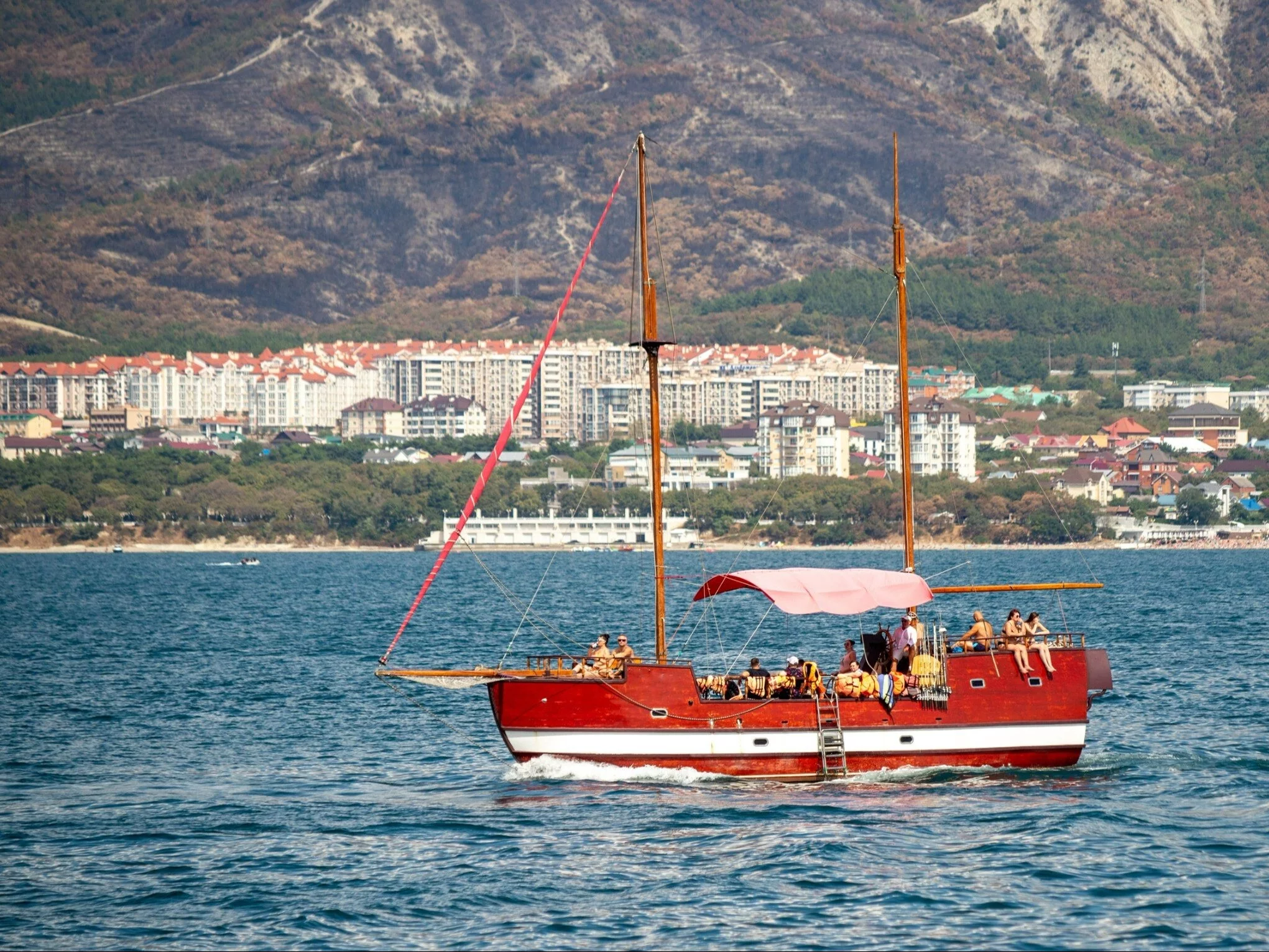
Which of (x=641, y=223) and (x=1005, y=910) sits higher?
(x=641, y=223)

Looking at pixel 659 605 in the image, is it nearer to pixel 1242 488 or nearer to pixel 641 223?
pixel 641 223

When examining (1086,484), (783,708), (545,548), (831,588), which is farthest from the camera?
(1086,484)

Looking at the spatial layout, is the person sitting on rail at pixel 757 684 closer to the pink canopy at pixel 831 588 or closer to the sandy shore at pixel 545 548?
the pink canopy at pixel 831 588

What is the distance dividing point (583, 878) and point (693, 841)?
2449mm

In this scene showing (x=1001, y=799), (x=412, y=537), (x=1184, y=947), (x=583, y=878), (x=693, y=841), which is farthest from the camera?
(x=412, y=537)

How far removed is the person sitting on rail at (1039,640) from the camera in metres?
33.6

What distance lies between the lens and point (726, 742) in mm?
33125

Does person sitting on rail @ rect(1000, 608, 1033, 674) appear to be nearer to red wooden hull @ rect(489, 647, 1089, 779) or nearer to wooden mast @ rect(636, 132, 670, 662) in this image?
red wooden hull @ rect(489, 647, 1089, 779)

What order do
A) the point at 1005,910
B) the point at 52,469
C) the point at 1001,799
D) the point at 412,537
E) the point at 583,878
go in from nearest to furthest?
the point at 1005,910 → the point at 583,878 → the point at 1001,799 → the point at 412,537 → the point at 52,469

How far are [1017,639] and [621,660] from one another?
271 inches

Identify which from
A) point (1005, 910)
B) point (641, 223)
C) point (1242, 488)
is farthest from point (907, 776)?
point (1242, 488)

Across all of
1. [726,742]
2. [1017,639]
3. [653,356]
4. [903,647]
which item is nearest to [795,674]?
[726,742]

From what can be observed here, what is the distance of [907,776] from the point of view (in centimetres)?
3334

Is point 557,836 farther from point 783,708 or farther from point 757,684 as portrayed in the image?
point 757,684
